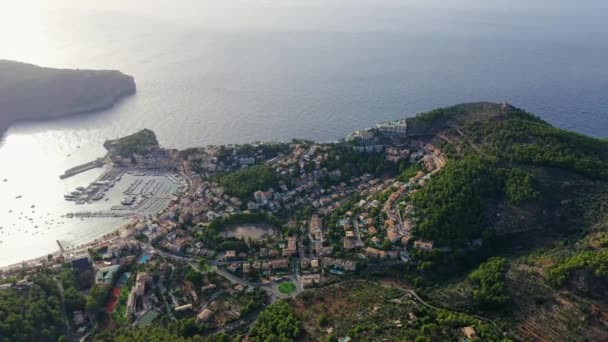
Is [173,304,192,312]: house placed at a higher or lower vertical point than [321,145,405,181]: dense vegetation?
lower

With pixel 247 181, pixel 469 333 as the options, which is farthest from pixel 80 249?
pixel 469 333

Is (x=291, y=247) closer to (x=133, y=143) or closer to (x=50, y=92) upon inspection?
(x=133, y=143)

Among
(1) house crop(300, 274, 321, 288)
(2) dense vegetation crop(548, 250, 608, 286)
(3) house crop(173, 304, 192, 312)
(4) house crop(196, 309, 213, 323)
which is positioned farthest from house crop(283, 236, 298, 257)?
(2) dense vegetation crop(548, 250, 608, 286)

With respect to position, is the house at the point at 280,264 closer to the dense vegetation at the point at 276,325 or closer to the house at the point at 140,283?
the dense vegetation at the point at 276,325

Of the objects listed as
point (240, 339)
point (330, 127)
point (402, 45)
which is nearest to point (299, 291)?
point (240, 339)

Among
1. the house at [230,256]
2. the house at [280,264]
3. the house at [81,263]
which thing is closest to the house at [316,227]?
the house at [280,264]

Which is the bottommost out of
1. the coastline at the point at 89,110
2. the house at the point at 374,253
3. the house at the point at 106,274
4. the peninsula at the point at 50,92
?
the house at the point at 106,274

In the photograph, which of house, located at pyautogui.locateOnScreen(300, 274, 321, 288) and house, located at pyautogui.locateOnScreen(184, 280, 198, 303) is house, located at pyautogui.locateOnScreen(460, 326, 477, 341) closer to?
house, located at pyautogui.locateOnScreen(300, 274, 321, 288)
